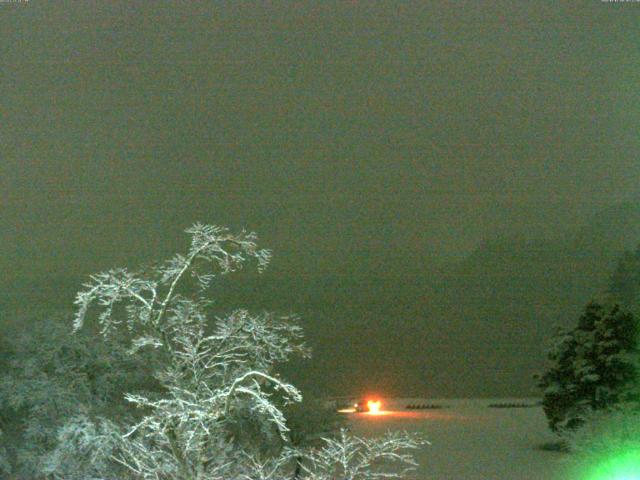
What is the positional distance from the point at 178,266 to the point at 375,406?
154ft

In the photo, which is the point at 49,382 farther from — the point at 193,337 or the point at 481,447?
the point at 481,447

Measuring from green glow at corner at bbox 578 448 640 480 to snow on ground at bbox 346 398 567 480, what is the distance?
293 centimetres

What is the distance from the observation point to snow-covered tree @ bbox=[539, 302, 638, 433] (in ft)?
82.0

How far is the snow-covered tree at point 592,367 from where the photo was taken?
984 inches

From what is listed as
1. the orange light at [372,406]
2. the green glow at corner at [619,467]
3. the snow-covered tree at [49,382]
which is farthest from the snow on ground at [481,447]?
the orange light at [372,406]

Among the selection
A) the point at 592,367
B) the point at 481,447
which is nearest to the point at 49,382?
the point at 481,447

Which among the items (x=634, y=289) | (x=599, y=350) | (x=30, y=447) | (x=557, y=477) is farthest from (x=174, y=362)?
(x=634, y=289)

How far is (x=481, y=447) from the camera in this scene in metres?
27.3

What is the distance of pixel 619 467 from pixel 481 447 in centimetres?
1173

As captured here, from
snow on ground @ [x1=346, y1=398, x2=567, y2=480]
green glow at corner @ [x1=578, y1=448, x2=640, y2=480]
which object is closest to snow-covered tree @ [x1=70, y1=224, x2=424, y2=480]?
green glow at corner @ [x1=578, y1=448, x2=640, y2=480]

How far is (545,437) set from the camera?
1212 inches

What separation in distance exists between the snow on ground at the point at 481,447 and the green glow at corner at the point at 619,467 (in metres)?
2.93

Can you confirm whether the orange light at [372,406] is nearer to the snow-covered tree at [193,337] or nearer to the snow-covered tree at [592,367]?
the snow-covered tree at [592,367]

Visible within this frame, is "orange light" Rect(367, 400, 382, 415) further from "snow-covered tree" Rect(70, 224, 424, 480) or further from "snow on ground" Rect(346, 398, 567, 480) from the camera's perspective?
"snow-covered tree" Rect(70, 224, 424, 480)
